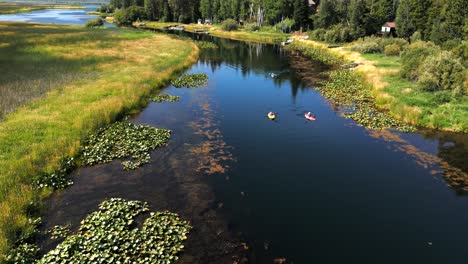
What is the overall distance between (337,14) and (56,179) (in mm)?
126080

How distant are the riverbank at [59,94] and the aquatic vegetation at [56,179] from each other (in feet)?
1.61

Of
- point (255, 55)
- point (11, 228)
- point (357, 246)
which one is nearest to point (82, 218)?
point (11, 228)

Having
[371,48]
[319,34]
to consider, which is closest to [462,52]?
[371,48]

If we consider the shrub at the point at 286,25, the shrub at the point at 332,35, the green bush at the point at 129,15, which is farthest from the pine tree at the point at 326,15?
the green bush at the point at 129,15

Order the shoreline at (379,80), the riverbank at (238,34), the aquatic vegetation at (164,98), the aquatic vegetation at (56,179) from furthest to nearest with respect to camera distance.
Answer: the riverbank at (238,34), the aquatic vegetation at (164,98), the shoreline at (379,80), the aquatic vegetation at (56,179)

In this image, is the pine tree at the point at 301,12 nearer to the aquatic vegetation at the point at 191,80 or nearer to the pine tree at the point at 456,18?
the pine tree at the point at 456,18

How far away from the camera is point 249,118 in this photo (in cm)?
4406

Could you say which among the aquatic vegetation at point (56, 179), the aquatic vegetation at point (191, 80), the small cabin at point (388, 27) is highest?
the small cabin at point (388, 27)

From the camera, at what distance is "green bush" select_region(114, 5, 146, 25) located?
18588 centimetres

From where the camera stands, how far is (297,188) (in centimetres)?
2766

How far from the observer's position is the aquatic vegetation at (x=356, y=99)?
4216 centimetres

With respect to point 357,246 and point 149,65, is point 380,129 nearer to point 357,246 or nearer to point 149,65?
point 357,246

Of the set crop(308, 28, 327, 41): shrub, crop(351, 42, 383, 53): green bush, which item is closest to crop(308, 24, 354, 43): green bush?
crop(308, 28, 327, 41): shrub

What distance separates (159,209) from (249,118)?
2241 cm
